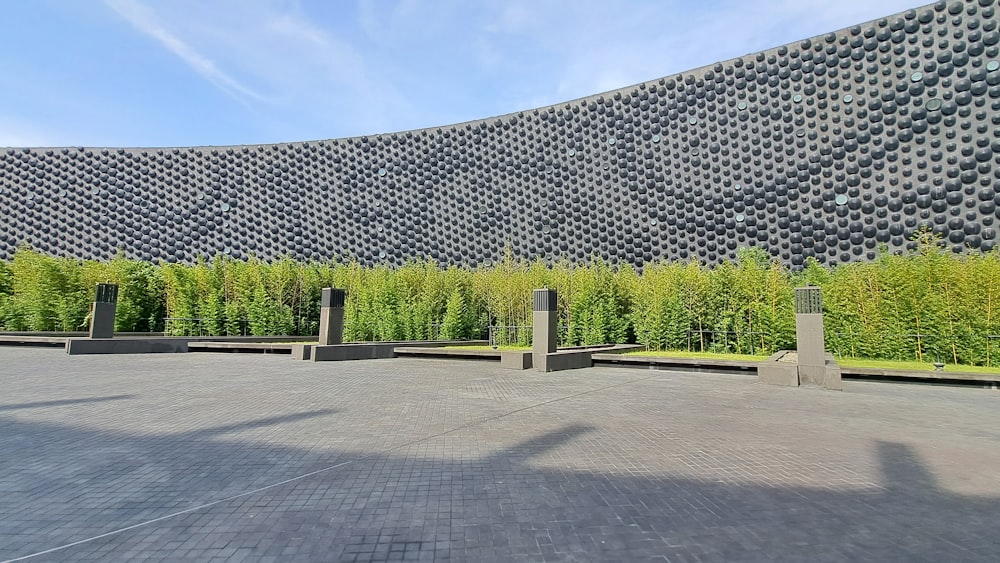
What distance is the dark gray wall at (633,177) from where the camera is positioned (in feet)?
72.3

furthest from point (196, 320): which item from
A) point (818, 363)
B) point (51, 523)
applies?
point (818, 363)

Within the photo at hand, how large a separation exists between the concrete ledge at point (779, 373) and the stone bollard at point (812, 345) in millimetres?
127

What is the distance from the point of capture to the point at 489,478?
3.38 meters

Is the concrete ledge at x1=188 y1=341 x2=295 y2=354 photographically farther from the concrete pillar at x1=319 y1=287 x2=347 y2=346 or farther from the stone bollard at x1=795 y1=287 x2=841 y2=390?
the stone bollard at x1=795 y1=287 x2=841 y2=390

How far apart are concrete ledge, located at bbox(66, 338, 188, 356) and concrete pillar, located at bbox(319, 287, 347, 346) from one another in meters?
5.22

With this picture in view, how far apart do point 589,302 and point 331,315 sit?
872 cm

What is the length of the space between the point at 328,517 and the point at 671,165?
1155 inches

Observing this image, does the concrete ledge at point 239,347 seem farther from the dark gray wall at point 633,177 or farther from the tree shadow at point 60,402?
the dark gray wall at point 633,177

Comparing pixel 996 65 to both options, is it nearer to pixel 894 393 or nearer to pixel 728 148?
pixel 728 148

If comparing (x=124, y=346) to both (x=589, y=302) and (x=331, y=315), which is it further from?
(x=589, y=302)

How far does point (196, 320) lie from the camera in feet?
65.7

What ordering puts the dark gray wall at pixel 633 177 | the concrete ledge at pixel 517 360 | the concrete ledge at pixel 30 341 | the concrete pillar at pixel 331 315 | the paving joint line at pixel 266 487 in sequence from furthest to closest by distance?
the dark gray wall at pixel 633 177, the concrete ledge at pixel 30 341, the concrete pillar at pixel 331 315, the concrete ledge at pixel 517 360, the paving joint line at pixel 266 487

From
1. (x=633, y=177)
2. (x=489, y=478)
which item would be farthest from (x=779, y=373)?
(x=633, y=177)

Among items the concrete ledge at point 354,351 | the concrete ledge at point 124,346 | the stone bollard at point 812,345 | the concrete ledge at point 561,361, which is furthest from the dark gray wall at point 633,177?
the concrete ledge at point 124,346
